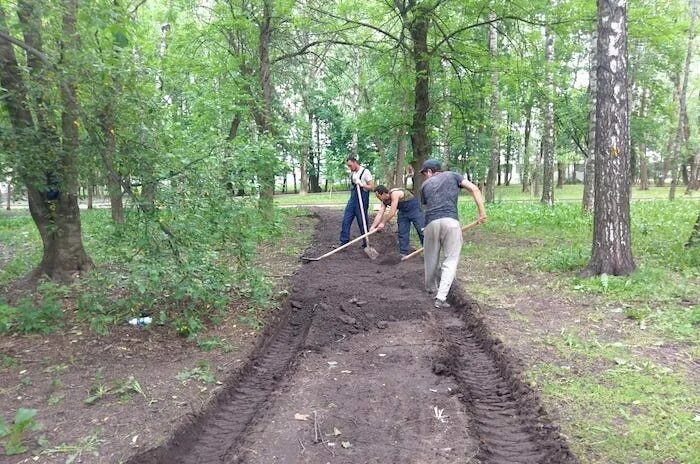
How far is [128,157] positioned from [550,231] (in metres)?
9.40

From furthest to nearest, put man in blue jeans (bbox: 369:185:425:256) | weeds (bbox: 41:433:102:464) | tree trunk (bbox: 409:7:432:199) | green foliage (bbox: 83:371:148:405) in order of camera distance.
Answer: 1. tree trunk (bbox: 409:7:432:199)
2. man in blue jeans (bbox: 369:185:425:256)
3. green foliage (bbox: 83:371:148:405)
4. weeds (bbox: 41:433:102:464)

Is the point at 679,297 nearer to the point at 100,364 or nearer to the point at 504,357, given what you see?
the point at 504,357

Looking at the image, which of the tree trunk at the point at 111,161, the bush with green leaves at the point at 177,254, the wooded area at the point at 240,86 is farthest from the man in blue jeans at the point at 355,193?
the tree trunk at the point at 111,161

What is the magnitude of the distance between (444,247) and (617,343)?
264 centimetres

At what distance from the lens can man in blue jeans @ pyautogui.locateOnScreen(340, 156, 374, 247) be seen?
10.5 meters

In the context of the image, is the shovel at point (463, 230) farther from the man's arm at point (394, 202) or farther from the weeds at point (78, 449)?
the weeds at point (78, 449)

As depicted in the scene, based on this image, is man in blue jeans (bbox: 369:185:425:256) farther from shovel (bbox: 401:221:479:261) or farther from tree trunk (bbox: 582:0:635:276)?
tree trunk (bbox: 582:0:635:276)

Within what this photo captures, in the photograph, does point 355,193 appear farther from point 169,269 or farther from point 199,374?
point 199,374

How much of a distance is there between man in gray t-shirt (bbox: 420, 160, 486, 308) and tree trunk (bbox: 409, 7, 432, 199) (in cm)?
473

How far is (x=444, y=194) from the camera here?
Result: 7055 mm

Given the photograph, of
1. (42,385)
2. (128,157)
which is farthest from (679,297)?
(42,385)

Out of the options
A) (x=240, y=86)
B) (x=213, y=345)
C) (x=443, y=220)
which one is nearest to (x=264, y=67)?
(x=240, y=86)

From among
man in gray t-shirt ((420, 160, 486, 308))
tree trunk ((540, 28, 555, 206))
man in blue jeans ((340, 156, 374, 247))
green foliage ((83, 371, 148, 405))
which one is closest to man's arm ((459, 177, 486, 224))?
man in gray t-shirt ((420, 160, 486, 308))

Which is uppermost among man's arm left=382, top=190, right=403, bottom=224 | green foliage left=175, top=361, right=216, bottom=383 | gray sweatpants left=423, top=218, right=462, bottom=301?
man's arm left=382, top=190, right=403, bottom=224
